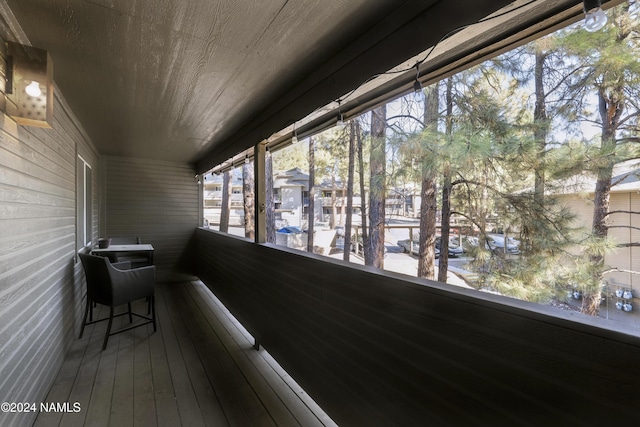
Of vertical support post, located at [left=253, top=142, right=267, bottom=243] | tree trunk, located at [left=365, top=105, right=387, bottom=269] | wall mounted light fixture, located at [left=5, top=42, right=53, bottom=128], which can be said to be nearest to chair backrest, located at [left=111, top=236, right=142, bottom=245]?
vertical support post, located at [left=253, top=142, right=267, bottom=243]

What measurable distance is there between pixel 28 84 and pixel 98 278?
6.68 ft

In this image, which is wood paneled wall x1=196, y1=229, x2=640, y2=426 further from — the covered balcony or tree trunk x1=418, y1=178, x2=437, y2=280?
tree trunk x1=418, y1=178, x2=437, y2=280

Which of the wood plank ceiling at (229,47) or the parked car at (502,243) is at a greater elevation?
the wood plank ceiling at (229,47)

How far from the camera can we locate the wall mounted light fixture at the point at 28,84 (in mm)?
1501

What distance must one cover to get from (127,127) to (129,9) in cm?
Answer: 241

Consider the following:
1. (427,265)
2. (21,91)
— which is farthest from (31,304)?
(427,265)

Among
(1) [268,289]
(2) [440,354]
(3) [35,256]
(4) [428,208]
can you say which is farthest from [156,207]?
(2) [440,354]

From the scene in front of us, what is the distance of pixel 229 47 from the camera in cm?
169

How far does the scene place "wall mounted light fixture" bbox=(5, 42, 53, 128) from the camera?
4.92 ft

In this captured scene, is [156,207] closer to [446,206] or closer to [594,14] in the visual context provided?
[446,206]

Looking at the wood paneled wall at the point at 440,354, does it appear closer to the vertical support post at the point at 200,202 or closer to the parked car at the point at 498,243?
the parked car at the point at 498,243

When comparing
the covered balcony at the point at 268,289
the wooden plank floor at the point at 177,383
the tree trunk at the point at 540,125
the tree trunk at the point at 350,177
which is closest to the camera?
the covered balcony at the point at 268,289

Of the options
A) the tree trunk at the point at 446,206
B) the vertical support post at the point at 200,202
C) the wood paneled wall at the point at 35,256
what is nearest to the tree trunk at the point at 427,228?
the tree trunk at the point at 446,206

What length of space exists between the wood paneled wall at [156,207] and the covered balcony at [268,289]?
1.85 meters
